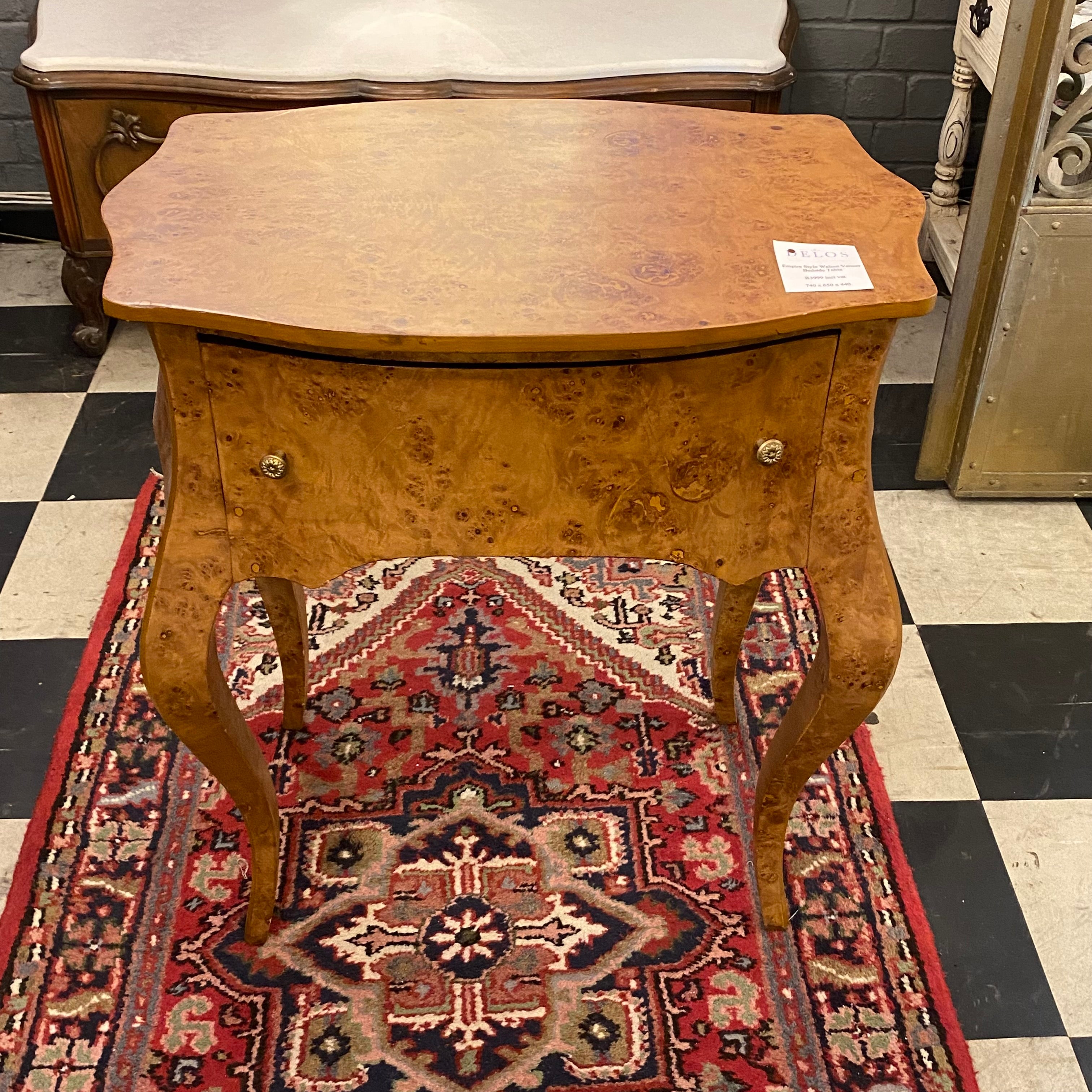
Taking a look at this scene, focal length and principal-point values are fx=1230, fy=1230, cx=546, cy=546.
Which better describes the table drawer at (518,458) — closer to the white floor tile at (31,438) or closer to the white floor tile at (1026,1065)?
the white floor tile at (1026,1065)

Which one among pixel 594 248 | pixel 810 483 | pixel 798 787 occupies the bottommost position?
pixel 798 787

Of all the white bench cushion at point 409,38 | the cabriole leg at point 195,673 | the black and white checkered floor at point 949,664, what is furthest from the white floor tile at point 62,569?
the white bench cushion at point 409,38

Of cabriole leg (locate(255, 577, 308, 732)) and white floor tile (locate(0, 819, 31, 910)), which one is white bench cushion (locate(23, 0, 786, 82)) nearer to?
cabriole leg (locate(255, 577, 308, 732))

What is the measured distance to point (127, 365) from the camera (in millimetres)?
2467

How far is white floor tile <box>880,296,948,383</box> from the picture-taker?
246 centimetres

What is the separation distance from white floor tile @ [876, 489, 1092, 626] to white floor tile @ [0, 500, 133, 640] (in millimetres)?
1293

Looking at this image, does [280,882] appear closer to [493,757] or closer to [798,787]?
[493,757]

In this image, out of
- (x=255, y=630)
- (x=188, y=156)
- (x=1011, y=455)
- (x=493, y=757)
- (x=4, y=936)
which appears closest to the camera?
(x=188, y=156)

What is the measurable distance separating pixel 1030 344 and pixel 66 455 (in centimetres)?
168

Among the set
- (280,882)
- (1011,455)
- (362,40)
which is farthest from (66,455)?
(1011,455)

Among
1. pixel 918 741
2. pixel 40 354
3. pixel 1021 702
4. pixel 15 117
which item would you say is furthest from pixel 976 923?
pixel 15 117

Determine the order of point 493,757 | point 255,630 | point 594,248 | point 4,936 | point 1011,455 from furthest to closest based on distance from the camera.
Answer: point 1011,455, point 255,630, point 493,757, point 4,936, point 594,248

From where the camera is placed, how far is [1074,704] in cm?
A: 178

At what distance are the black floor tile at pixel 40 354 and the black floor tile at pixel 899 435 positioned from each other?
153cm
